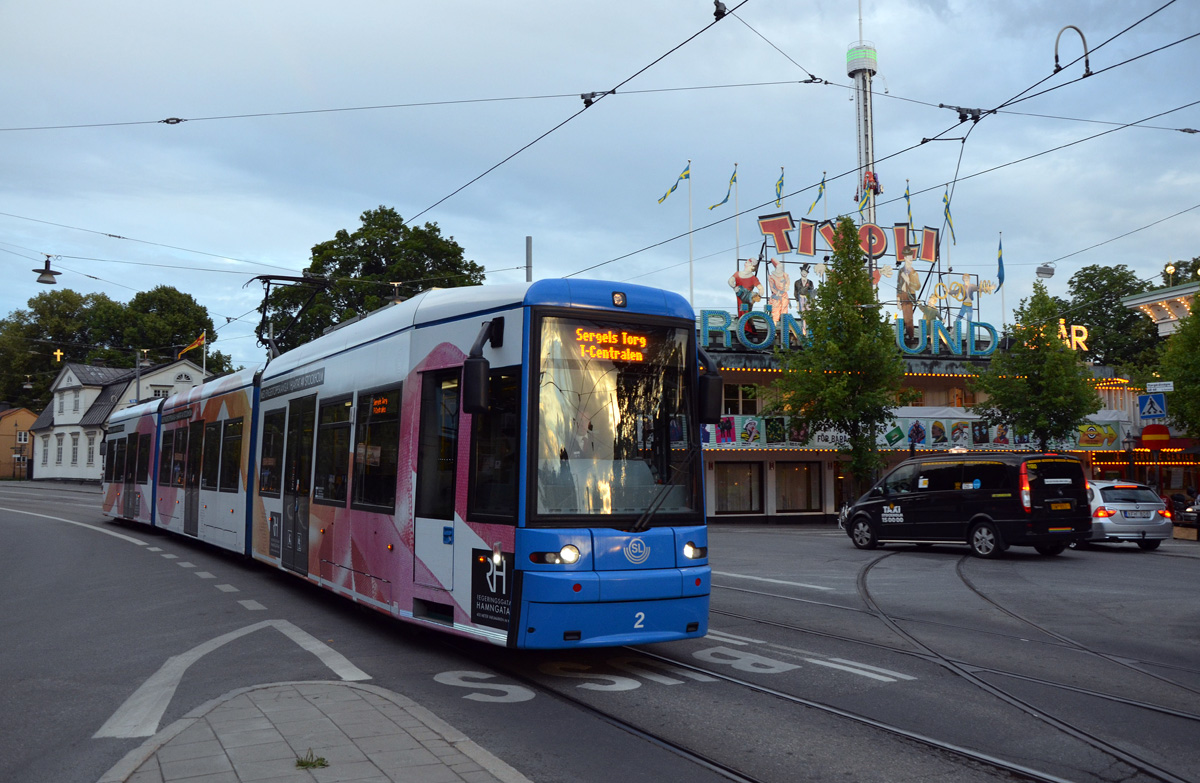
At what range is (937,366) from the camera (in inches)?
1754

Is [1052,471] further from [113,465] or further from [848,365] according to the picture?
[113,465]

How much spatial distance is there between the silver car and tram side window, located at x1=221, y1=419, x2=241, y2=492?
56.5ft

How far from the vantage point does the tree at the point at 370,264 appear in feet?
162

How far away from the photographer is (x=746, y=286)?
43.4 m

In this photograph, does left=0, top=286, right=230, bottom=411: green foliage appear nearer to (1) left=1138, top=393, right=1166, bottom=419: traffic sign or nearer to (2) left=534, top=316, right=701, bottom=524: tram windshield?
(1) left=1138, top=393, right=1166, bottom=419: traffic sign

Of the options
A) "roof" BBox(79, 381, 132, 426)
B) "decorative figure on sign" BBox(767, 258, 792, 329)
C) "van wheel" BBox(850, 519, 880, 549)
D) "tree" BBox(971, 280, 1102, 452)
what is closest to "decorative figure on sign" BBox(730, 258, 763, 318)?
"decorative figure on sign" BBox(767, 258, 792, 329)

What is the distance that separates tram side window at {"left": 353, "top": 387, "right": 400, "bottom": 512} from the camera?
9.32 m

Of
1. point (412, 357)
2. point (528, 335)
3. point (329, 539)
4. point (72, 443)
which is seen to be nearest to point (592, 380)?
point (528, 335)

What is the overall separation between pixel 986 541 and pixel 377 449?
13.5 meters

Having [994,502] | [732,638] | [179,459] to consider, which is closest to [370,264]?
[179,459]

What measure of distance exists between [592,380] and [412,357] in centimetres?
213

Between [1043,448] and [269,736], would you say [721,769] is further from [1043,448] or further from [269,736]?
[1043,448]

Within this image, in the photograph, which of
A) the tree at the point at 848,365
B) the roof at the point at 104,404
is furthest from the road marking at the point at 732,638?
the roof at the point at 104,404

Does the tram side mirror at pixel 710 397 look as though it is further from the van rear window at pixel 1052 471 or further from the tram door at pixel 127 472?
the tram door at pixel 127 472
